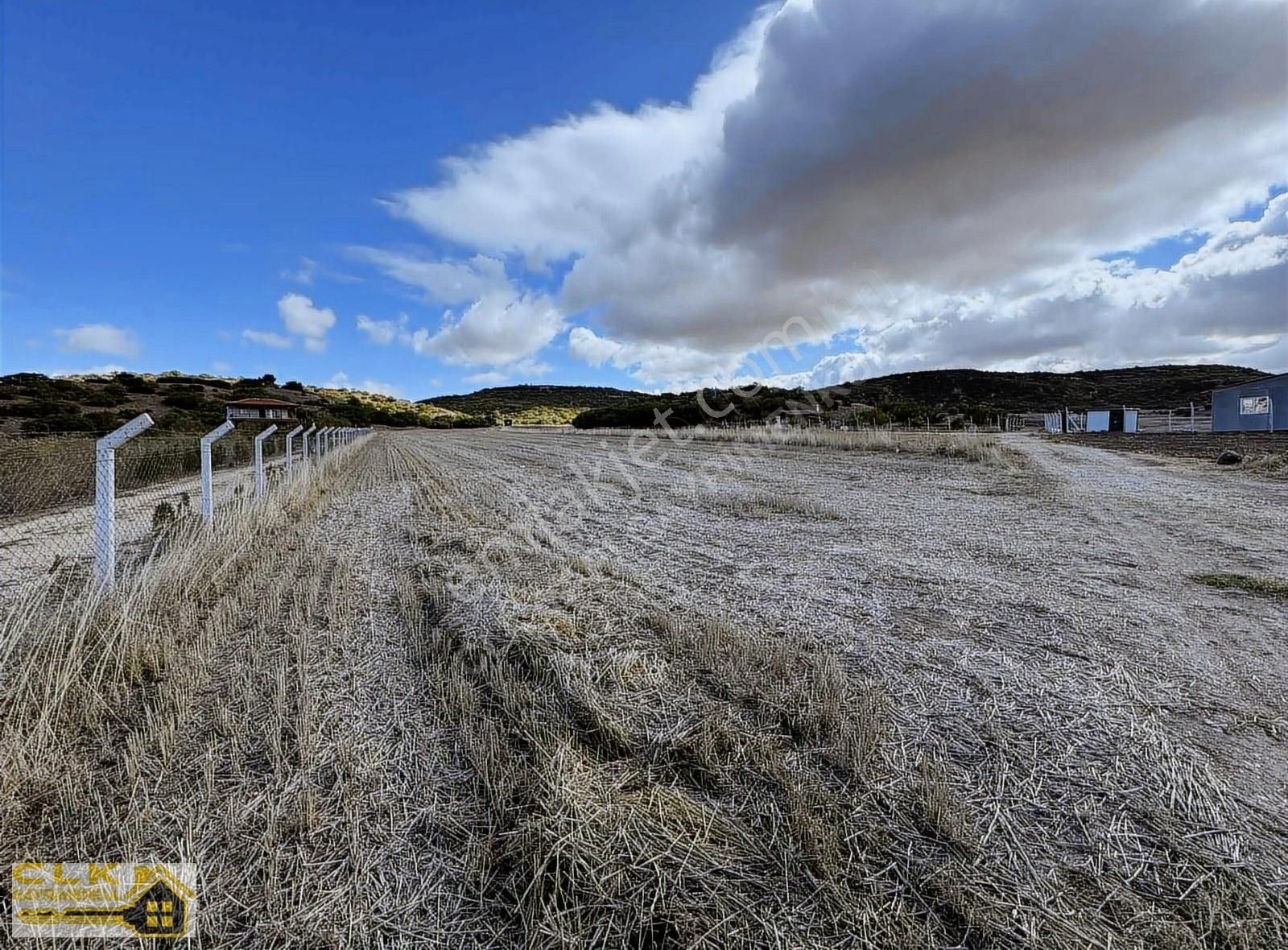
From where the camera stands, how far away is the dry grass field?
5.72ft

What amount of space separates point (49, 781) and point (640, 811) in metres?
2.51

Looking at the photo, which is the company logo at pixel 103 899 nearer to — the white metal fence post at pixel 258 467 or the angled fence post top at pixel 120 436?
the angled fence post top at pixel 120 436

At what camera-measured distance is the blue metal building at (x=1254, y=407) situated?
2541 centimetres

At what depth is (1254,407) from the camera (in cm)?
2652

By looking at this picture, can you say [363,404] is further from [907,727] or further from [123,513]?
[907,727]

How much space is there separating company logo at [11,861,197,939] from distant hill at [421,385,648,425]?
83822mm

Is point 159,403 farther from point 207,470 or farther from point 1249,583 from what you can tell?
point 1249,583

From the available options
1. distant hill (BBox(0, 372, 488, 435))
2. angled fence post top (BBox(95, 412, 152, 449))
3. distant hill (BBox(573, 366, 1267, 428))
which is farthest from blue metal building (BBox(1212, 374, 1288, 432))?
distant hill (BBox(0, 372, 488, 435))

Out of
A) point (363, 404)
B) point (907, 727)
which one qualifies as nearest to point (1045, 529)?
point (907, 727)

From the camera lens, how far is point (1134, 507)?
27.0 ft

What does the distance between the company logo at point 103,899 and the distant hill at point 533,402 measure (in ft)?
275

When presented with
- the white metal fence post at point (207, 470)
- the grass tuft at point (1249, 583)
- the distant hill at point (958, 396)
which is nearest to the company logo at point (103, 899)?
the white metal fence post at point (207, 470)

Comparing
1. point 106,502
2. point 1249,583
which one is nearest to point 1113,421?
point 1249,583

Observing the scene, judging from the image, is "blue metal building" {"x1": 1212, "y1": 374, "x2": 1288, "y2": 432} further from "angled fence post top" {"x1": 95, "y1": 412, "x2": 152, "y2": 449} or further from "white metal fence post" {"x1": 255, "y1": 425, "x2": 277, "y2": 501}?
"angled fence post top" {"x1": 95, "y1": 412, "x2": 152, "y2": 449}
